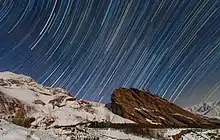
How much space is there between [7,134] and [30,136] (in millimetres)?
1662

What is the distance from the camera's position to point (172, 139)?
118 m

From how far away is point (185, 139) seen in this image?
4658 inches

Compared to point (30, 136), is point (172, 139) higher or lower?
lower

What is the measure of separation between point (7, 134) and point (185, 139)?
111710 millimetres

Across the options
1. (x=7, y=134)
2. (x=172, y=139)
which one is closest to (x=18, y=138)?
(x=7, y=134)

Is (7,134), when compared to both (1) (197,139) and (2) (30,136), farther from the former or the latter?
(1) (197,139)

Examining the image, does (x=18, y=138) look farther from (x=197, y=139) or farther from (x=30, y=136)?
(x=197, y=139)

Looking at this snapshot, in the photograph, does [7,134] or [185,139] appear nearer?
[7,134]

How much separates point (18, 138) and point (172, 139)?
110 meters

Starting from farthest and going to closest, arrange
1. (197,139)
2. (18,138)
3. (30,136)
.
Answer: (197,139), (30,136), (18,138)

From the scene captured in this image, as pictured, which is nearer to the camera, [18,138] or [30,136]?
[18,138]

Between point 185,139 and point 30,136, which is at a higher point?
point 30,136

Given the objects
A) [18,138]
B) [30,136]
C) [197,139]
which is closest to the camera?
[18,138]

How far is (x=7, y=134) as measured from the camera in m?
16.0
